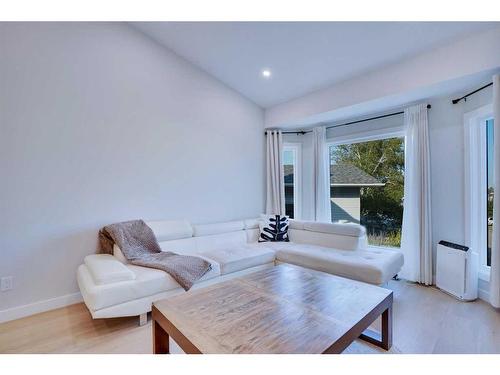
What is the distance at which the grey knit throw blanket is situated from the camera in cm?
239

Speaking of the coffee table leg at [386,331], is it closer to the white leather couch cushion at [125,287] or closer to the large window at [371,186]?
the white leather couch cushion at [125,287]

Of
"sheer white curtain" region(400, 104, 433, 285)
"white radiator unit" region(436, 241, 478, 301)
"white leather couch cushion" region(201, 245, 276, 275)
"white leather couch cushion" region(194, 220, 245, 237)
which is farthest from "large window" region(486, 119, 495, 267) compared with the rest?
"white leather couch cushion" region(194, 220, 245, 237)

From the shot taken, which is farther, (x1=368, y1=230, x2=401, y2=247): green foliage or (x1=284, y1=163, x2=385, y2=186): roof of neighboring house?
(x1=284, y1=163, x2=385, y2=186): roof of neighboring house

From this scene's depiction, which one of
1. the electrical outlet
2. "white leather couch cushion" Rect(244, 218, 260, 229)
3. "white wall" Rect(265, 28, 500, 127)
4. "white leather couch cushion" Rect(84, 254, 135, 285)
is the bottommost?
the electrical outlet

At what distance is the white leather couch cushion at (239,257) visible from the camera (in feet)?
9.31

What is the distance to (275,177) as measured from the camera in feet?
14.7

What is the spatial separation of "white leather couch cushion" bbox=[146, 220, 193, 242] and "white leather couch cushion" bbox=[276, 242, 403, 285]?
1.21 meters

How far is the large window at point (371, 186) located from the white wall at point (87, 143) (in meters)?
2.04

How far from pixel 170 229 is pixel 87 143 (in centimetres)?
130

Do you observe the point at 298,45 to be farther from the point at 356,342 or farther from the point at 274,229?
the point at 356,342

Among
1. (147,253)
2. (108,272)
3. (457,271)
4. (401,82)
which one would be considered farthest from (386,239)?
(108,272)

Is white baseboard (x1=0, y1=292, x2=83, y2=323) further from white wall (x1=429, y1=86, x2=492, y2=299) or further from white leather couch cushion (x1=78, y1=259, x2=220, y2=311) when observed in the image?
white wall (x1=429, y1=86, x2=492, y2=299)

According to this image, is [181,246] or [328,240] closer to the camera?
[181,246]
